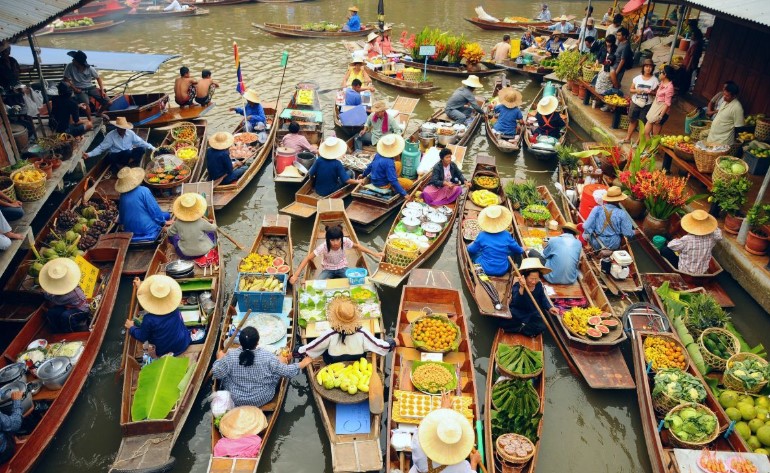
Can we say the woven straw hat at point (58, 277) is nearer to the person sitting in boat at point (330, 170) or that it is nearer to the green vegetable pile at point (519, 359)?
the person sitting in boat at point (330, 170)

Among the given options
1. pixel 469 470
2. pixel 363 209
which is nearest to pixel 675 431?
pixel 469 470

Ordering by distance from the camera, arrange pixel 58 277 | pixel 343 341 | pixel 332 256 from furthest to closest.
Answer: pixel 332 256 → pixel 58 277 → pixel 343 341

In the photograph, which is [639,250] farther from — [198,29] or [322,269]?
[198,29]

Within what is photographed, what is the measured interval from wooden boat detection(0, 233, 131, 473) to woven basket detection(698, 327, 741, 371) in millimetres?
9021

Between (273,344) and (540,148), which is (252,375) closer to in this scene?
(273,344)

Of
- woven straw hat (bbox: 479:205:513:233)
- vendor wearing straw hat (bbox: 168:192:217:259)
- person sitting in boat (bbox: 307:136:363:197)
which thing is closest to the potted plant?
woven straw hat (bbox: 479:205:513:233)

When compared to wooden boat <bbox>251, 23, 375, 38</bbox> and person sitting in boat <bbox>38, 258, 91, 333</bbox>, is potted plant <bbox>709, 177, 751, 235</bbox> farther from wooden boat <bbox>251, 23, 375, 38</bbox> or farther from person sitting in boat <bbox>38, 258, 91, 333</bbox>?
wooden boat <bbox>251, 23, 375, 38</bbox>

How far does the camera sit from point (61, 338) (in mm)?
7914

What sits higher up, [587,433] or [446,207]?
[446,207]

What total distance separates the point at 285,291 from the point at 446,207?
4490mm

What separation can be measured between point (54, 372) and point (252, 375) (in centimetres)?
292

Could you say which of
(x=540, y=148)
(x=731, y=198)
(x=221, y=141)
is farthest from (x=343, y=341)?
(x=540, y=148)

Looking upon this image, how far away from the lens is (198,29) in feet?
87.6

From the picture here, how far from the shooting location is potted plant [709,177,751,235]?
9.70 metres
